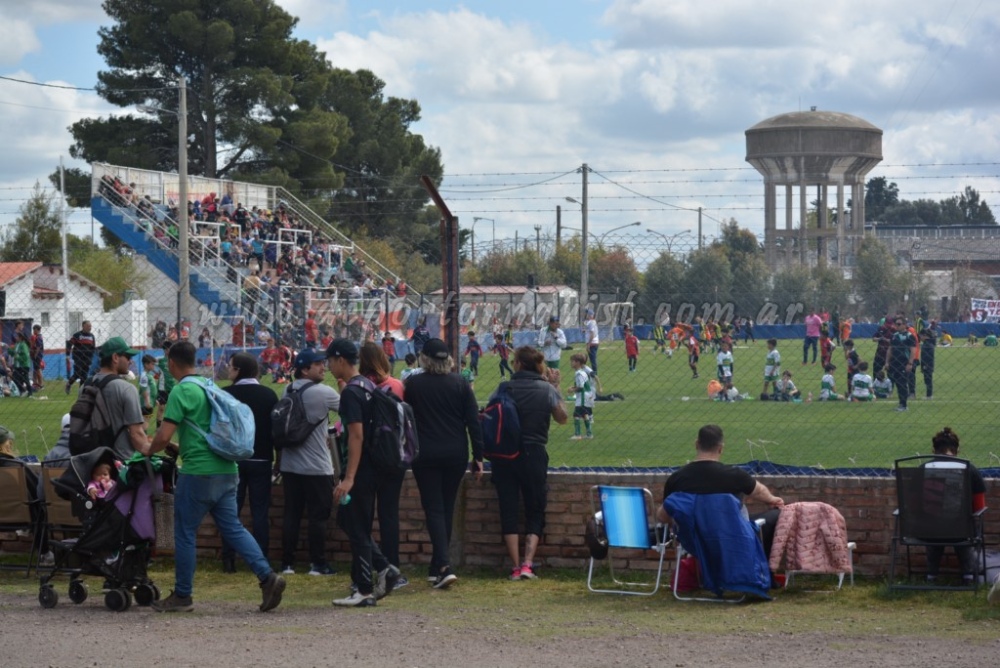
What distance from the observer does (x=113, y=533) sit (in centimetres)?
797

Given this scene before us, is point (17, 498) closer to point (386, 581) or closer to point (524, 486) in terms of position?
point (386, 581)

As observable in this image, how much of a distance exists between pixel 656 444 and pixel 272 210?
28389mm

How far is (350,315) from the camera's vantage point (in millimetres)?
27375

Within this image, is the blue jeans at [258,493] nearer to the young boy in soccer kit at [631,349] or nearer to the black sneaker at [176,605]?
the black sneaker at [176,605]

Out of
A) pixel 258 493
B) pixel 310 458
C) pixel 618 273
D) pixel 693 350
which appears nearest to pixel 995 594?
pixel 310 458

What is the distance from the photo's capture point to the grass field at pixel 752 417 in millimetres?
15680

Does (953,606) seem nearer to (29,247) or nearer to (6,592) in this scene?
(6,592)

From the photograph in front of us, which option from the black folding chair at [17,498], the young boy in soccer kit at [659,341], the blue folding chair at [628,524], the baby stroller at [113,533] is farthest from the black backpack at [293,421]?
the young boy in soccer kit at [659,341]

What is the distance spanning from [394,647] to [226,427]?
1659mm

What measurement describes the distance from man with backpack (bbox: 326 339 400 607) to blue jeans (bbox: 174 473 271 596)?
0.55 metres

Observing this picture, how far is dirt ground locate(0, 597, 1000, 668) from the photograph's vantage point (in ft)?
21.5

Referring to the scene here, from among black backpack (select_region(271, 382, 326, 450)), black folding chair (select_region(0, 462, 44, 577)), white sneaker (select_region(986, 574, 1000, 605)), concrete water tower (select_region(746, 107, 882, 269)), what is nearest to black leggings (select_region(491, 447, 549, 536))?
black backpack (select_region(271, 382, 326, 450))

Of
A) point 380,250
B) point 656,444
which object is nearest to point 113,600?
point 656,444

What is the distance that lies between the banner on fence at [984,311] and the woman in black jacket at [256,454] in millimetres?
20953
